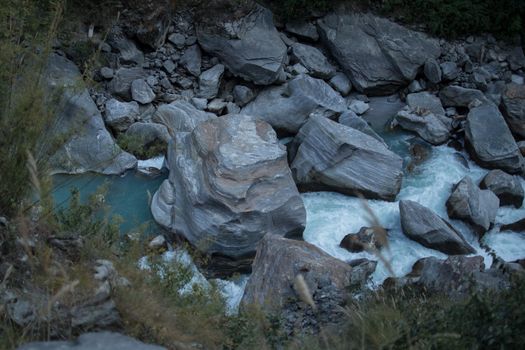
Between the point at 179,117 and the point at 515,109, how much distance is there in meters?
5.47

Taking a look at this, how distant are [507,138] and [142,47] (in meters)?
6.39

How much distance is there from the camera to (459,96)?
36.5ft

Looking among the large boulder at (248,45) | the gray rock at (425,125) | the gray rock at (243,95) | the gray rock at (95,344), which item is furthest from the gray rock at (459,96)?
the gray rock at (95,344)

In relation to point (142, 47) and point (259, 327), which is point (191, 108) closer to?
point (142, 47)

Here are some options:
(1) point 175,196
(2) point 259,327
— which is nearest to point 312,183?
(1) point 175,196

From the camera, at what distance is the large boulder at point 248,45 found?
11.1 meters

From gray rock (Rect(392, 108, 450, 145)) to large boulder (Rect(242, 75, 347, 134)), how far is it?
100 cm

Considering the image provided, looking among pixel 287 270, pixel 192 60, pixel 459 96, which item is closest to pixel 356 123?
pixel 459 96

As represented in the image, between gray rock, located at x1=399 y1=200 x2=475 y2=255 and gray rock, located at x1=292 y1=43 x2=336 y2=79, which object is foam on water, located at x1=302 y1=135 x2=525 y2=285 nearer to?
gray rock, located at x1=399 y1=200 x2=475 y2=255

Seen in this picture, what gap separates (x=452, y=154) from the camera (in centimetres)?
1015

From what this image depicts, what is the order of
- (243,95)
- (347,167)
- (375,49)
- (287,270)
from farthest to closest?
(375,49), (243,95), (347,167), (287,270)

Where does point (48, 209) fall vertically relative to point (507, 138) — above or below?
above

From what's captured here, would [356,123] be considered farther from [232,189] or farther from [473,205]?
[232,189]

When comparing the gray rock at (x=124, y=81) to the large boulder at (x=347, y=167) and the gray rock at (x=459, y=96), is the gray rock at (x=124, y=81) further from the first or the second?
the gray rock at (x=459, y=96)
